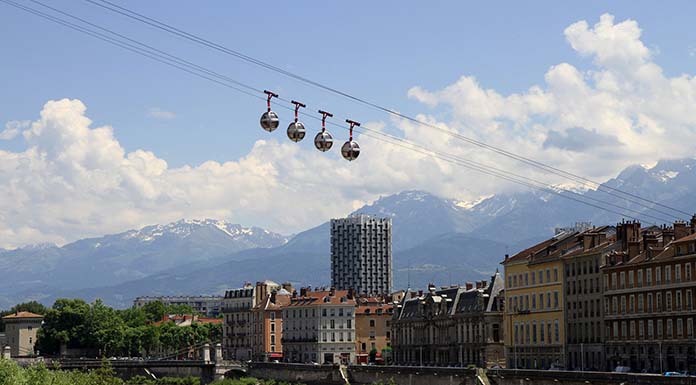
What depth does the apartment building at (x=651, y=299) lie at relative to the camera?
284 ft

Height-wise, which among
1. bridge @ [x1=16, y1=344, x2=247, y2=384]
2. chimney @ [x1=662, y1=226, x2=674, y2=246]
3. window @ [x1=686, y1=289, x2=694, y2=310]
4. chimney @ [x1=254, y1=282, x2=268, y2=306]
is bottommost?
bridge @ [x1=16, y1=344, x2=247, y2=384]

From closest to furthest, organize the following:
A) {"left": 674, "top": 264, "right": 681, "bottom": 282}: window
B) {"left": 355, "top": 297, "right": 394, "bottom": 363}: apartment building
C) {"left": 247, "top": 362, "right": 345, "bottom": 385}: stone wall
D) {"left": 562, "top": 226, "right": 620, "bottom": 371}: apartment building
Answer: {"left": 674, "top": 264, "right": 681, "bottom": 282}: window → {"left": 562, "top": 226, "right": 620, "bottom": 371}: apartment building → {"left": 247, "top": 362, "right": 345, "bottom": 385}: stone wall → {"left": 355, "top": 297, "right": 394, "bottom": 363}: apartment building

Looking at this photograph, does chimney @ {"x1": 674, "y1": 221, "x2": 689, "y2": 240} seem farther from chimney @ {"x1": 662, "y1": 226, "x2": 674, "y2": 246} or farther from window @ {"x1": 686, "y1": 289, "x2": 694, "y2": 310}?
window @ {"x1": 686, "y1": 289, "x2": 694, "y2": 310}

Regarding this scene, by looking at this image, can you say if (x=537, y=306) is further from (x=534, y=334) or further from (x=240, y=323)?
(x=240, y=323)

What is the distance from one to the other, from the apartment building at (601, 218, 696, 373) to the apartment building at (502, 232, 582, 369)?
830 centimetres

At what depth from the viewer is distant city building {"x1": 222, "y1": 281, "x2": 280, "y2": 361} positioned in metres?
191

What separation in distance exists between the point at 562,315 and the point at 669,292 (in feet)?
61.7

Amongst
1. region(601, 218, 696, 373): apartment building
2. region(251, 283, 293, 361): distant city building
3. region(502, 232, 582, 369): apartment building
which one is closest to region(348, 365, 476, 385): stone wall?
region(502, 232, 582, 369): apartment building

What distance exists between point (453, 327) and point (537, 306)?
25.4 m

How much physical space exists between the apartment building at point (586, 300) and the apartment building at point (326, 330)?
63.4m

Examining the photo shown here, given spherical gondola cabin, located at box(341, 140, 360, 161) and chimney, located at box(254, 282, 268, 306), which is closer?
spherical gondola cabin, located at box(341, 140, 360, 161)

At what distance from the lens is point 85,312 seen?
188 meters

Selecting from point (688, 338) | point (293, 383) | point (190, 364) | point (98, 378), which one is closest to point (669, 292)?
point (688, 338)

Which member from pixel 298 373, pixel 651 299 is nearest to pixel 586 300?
pixel 651 299
